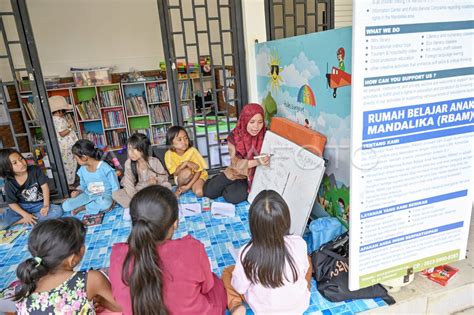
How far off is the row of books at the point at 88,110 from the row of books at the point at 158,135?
838 mm

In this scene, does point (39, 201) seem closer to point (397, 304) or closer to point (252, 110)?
point (252, 110)

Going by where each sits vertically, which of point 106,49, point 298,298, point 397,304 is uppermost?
point 106,49

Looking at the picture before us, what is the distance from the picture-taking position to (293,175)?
2.30m

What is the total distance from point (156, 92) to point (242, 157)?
2568 millimetres

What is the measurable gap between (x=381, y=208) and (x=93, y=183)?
7.99 ft

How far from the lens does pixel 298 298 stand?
146cm

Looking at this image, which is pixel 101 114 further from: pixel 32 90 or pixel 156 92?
pixel 32 90

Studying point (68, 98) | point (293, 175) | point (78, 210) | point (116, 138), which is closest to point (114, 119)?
point (116, 138)

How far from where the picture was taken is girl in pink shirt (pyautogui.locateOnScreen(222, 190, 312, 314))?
1.39m

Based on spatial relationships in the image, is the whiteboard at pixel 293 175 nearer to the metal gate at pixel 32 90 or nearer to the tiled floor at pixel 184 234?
the tiled floor at pixel 184 234

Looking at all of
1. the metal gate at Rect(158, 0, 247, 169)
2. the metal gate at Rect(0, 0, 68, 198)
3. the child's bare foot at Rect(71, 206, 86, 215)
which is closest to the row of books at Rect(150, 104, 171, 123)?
the metal gate at Rect(158, 0, 247, 169)

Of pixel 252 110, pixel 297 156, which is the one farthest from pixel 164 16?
pixel 297 156

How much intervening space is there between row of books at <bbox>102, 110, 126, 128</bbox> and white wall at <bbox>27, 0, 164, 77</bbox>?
27.6 inches

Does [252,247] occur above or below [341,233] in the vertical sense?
above
